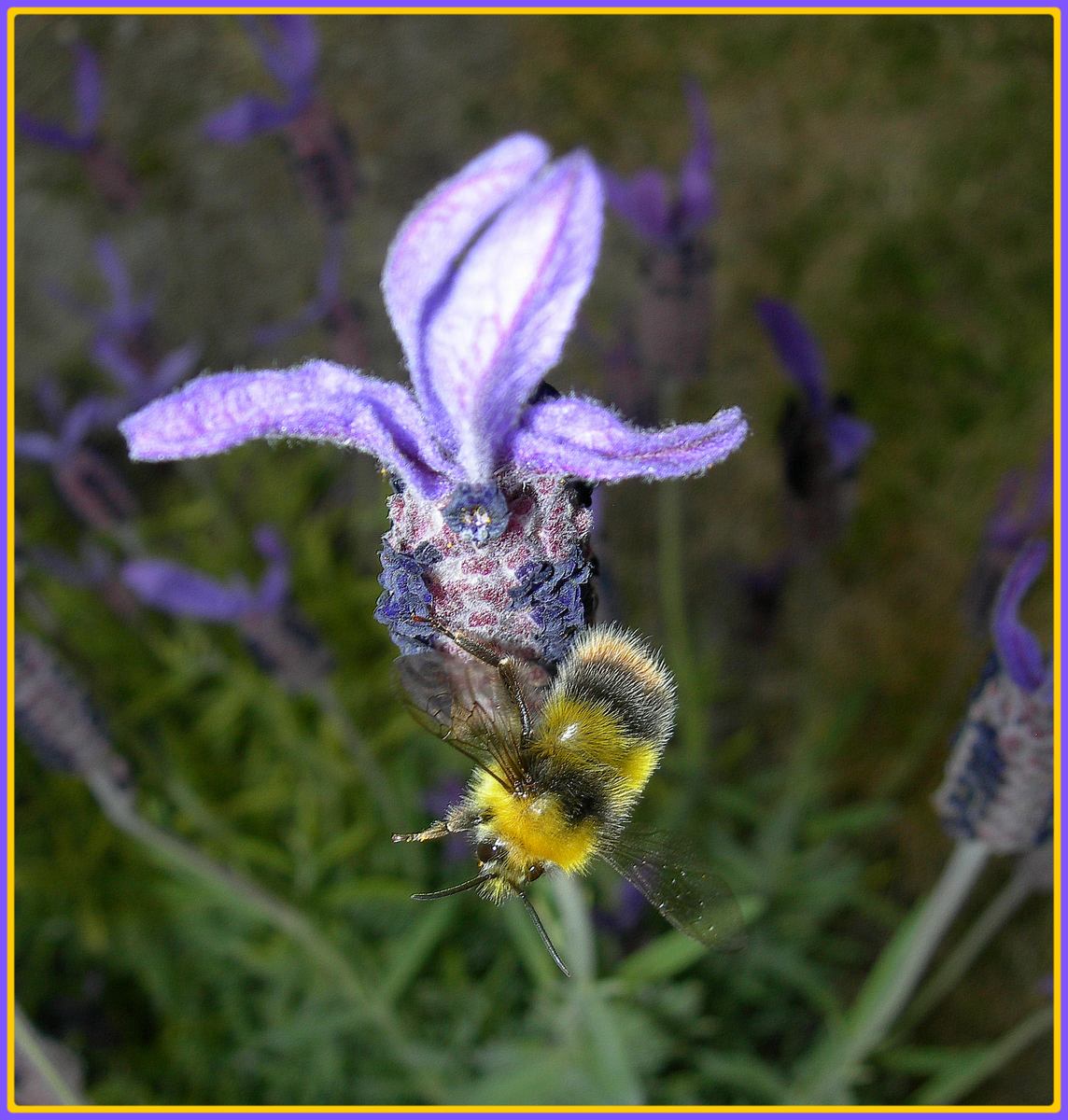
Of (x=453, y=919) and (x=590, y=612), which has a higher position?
(x=453, y=919)

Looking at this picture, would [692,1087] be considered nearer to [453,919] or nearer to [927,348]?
[453,919]

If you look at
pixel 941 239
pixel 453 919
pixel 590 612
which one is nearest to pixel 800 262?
pixel 941 239

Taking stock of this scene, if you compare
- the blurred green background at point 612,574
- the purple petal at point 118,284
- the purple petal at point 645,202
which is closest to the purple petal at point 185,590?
the blurred green background at point 612,574

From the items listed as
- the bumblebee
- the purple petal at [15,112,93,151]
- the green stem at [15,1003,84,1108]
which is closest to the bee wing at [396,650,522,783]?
the bumblebee

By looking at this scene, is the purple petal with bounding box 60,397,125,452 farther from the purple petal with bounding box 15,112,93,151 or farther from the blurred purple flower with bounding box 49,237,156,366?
the purple petal with bounding box 15,112,93,151

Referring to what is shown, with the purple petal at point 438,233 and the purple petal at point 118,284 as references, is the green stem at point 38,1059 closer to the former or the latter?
the purple petal at point 438,233
